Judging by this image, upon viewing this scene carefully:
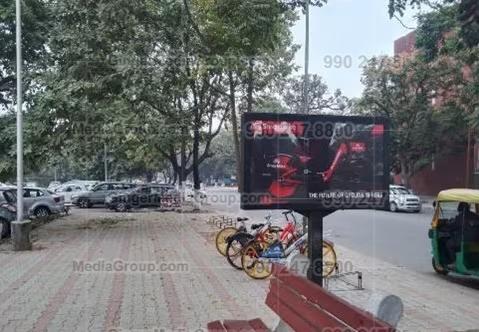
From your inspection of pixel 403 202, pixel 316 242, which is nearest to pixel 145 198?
pixel 403 202

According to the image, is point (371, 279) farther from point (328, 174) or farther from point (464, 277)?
point (328, 174)

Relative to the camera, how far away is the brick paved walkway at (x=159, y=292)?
6.93 meters

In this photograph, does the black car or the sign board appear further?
the black car

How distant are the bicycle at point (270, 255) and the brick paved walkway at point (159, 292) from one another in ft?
0.89

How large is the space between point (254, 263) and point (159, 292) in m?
2.06

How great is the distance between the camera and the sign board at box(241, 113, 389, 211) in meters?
5.80

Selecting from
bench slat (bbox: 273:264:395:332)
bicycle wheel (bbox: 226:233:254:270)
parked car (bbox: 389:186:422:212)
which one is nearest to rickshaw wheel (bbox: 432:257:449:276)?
bicycle wheel (bbox: 226:233:254:270)

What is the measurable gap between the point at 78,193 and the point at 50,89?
72.1ft

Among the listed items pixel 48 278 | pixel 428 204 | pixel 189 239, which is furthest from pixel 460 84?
pixel 48 278

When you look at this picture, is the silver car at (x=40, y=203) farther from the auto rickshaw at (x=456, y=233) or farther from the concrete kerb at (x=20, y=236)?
the auto rickshaw at (x=456, y=233)

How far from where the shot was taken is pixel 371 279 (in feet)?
33.2

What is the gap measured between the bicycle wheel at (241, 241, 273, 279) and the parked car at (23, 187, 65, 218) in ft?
52.2

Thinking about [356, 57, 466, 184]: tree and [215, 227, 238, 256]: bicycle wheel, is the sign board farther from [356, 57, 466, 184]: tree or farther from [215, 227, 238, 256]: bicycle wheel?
[356, 57, 466, 184]: tree

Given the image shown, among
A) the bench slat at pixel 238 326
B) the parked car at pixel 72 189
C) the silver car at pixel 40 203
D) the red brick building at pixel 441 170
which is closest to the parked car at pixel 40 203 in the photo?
the silver car at pixel 40 203
